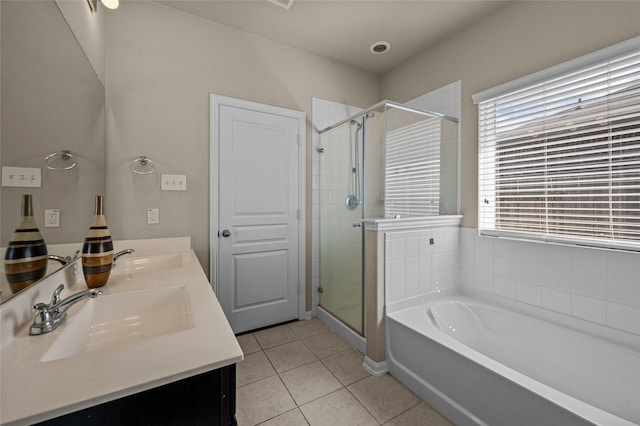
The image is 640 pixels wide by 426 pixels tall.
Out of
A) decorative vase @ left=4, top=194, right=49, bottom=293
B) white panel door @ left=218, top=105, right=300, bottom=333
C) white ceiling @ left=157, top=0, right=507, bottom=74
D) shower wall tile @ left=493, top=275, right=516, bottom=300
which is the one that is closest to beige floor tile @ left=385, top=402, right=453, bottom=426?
shower wall tile @ left=493, top=275, right=516, bottom=300

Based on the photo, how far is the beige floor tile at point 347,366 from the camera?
1.84 metres

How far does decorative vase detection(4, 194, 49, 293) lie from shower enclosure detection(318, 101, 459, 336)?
177 cm

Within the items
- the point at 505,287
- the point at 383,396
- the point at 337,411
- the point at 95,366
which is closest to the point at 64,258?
the point at 95,366

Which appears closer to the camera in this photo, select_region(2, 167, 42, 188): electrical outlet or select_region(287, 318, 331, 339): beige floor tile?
select_region(2, 167, 42, 188): electrical outlet

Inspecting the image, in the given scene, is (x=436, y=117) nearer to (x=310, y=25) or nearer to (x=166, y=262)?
(x=310, y=25)

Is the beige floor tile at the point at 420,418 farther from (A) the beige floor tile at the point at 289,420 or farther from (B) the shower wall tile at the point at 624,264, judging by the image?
(B) the shower wall tile at the point at 624,264

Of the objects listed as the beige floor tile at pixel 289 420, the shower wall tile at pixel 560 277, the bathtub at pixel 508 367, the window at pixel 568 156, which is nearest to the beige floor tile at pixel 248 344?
the beige floor tile at pixel 289 420

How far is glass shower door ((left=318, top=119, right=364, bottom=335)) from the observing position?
2227 mm

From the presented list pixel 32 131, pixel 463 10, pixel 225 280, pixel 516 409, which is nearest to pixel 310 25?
pixel 463 10

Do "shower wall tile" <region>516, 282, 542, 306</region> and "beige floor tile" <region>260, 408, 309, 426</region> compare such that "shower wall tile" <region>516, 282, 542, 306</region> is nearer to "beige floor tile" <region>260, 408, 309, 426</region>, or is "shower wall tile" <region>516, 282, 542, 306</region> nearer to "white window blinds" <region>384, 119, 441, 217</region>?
"white window blinds" <region>384, 119, 441, 217</region>

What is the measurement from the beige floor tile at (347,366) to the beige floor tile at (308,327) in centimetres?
40

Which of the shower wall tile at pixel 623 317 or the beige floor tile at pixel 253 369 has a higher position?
the shower wall tile at pixel 623 317

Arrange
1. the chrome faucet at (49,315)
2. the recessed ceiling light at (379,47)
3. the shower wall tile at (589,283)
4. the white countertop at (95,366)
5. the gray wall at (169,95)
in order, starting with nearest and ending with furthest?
the white countertop at (95,366), the chrome faucet at (49,315), the shower wall tile at (589,283), the gray wall at (169,95), the recessed ceiling light at (379,47)

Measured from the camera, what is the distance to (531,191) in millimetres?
1914
